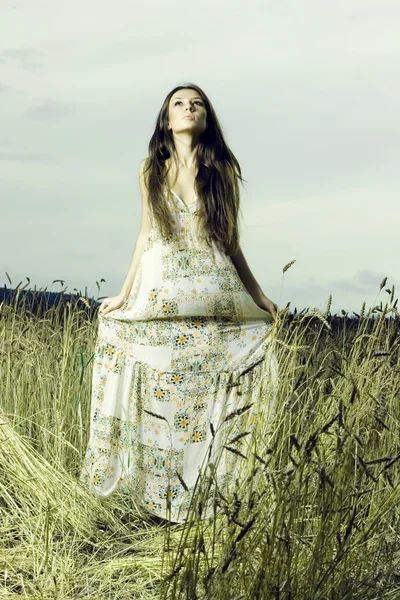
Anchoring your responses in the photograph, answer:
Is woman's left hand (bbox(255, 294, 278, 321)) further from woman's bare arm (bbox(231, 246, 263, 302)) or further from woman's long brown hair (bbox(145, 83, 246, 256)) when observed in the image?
woman's long brown hair (bbox(145, 83, 246, 256))

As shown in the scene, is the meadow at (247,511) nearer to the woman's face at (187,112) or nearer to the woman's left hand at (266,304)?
the woman's left hand at (266,304)

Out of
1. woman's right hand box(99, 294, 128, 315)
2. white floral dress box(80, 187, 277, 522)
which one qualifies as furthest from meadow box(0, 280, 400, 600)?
woman's right hand box(99, 294, 128, 315)

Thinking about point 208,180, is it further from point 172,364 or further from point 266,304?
point 172,364

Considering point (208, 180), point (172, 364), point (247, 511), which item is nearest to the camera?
point (247, 511)

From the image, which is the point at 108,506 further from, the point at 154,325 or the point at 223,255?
the point at 223,255

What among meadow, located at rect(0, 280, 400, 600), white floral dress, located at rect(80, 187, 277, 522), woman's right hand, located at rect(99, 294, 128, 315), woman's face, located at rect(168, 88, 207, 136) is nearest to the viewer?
meadow, located at rect(0, 280, 400, 600)

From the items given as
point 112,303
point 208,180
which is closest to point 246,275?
point 208,180

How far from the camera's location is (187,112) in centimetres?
382

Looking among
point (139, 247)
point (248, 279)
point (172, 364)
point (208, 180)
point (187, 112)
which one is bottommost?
point (172, 364)

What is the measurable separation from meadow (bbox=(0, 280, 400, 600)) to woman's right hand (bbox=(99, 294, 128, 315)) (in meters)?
0.66

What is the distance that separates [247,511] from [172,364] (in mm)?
1536

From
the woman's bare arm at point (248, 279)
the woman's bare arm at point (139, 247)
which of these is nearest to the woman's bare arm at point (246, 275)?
the woman's bare arm at point (248, 279)

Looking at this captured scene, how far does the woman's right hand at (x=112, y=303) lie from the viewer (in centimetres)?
367

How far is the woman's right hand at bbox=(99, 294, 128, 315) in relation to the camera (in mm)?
3666
